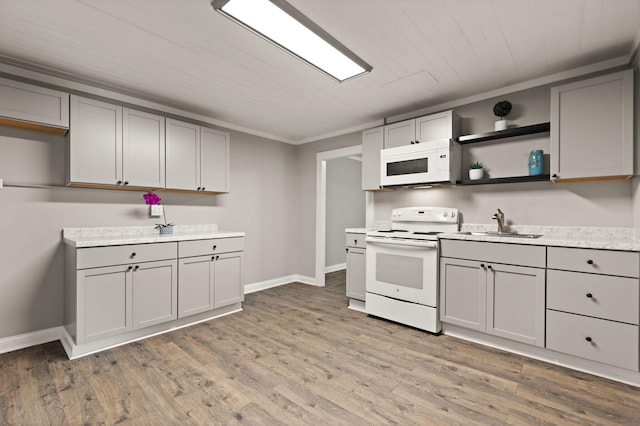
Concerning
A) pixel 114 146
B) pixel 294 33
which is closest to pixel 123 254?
pixel 114 146

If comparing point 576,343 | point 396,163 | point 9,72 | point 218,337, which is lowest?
point 218,337

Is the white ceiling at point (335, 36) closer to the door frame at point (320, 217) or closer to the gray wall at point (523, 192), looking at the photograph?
the gray wall at point (523, 192)

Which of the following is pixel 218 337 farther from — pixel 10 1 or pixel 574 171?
pixel 574 171

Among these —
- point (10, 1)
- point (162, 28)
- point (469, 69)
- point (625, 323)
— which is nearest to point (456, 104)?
point (469, 69)

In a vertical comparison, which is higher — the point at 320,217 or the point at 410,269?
the point at 320,217

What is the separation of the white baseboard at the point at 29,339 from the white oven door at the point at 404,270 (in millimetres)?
3114

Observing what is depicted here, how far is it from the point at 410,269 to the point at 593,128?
1.91m

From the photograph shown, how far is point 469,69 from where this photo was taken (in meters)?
2.72

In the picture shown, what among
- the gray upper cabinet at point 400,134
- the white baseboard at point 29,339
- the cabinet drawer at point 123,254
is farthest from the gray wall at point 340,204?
the white baseboard at point 29,339

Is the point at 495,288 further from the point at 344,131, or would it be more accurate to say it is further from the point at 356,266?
the point at 344,131

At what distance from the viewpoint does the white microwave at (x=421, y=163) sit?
123 inches

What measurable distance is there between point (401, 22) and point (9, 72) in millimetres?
3294

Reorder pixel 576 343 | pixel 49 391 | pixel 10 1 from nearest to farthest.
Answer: pixel 10 1 < pixel 49 391 < pixel 576 343

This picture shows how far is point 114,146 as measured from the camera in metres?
2.94
